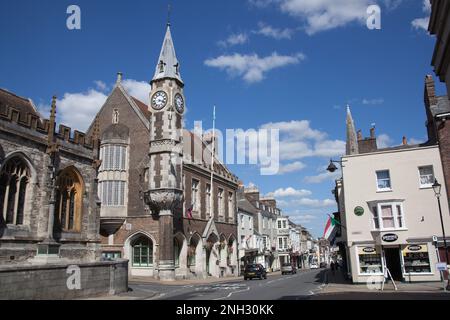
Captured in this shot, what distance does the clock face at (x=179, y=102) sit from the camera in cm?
3538

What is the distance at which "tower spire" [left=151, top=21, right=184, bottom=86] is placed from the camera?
35531 millimetres

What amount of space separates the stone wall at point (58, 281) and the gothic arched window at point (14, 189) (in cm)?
549

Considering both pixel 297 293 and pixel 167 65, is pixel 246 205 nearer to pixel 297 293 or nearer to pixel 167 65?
pixel 167 65

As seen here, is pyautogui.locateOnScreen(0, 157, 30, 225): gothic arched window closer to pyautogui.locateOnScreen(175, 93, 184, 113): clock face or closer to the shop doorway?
pyautogui.locateOnScreen(175, 93, 184, 113): clock face

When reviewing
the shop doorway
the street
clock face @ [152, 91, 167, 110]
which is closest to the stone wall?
the street

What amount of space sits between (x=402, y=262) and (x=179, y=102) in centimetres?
2220

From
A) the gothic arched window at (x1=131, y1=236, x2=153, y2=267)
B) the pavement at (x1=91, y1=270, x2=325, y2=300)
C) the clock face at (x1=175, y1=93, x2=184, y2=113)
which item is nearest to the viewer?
the pavement at (x1=91, y1=270, x2=325, y2=300)

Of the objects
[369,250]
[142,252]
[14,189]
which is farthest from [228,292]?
[142,252]

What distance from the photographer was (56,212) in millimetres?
22594

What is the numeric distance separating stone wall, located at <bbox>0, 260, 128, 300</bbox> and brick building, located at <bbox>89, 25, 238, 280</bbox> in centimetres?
1289

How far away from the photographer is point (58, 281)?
15789mm

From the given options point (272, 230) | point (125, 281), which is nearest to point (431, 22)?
point (125, 281)

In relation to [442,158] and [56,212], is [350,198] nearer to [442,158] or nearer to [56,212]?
[442,158]
